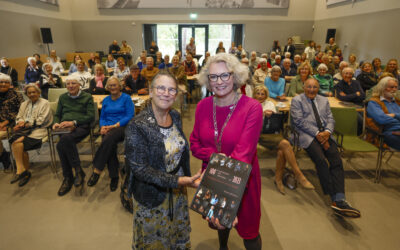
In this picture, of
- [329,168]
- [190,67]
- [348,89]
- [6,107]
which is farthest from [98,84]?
[348,89]

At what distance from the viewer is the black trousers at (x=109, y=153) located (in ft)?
10.4

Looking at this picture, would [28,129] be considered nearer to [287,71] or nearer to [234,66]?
[234,66]

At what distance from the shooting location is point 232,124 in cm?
154

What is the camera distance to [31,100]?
3.50m

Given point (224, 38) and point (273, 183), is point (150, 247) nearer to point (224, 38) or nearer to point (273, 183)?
point (273, 183)

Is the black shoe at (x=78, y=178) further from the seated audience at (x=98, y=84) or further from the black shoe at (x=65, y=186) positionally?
the seated audience at (x=98, y=84)

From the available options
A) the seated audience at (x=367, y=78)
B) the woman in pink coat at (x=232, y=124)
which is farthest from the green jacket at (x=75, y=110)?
the seated audience at (x=367, y=78)

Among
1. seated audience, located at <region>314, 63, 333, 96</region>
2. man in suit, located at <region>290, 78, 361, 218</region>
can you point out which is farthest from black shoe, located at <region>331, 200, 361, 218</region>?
seated audience, located at <region>314, 63, 333, 96</region>

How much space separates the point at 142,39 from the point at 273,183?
12.1 metres

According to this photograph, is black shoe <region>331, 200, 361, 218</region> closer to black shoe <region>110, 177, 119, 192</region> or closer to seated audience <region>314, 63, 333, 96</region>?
black shoe <region>110, 177, 119, 192</region>

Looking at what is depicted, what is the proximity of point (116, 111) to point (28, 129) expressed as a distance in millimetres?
1284

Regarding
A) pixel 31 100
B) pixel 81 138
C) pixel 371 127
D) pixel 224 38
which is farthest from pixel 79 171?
pixel 224 38

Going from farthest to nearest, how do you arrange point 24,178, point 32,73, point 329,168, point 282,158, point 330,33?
point 330,33 → point 32,73 → point 24,178 → point 282,158 → point 329,168

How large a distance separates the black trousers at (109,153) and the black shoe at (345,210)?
2733 mm
